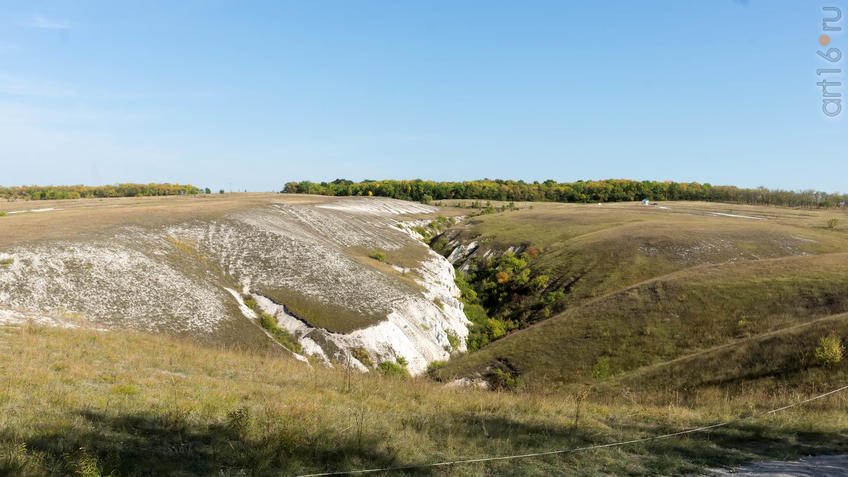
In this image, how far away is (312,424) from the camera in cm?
1220

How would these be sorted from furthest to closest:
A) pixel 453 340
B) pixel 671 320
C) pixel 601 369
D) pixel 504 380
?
pixel 453 340, pixel 671 320, pixel 504 380, pixel 601 369

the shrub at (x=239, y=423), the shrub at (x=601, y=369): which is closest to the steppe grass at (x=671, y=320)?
the shrub at (x=601, y=369)

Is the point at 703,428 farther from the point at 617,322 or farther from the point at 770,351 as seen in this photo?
the point at 617,322

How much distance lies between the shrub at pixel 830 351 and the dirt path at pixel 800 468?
10737 mm

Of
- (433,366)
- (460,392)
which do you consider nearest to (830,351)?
(460,392)

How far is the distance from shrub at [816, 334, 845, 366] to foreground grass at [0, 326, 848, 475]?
3.17m

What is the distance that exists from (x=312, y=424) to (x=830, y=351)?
21.8 metres

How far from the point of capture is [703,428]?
45.2ft

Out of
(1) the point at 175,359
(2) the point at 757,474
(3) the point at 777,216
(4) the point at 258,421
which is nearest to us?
(2) the point at 757,474

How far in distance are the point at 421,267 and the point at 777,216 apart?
83892 millimetres

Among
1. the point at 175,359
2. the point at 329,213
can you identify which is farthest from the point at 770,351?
the point at 329,213

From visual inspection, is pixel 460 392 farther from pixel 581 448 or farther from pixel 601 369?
pixel 601 369

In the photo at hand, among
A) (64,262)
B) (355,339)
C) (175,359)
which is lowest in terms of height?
(355,339)

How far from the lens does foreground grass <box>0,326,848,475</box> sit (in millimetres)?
9836
